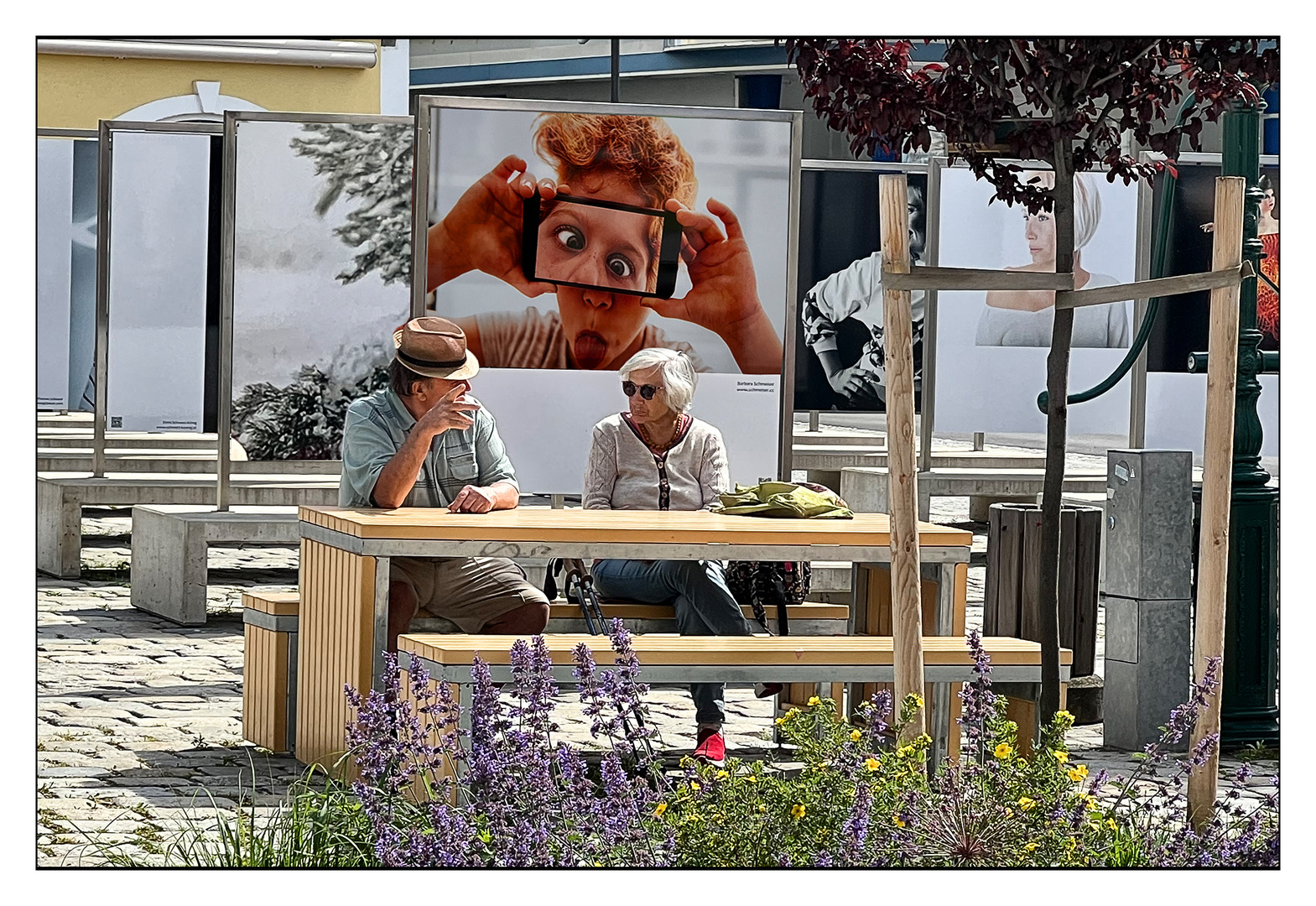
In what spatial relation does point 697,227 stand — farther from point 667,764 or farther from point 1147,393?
point 1147,393

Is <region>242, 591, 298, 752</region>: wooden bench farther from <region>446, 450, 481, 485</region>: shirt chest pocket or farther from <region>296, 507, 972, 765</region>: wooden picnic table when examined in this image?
<region>446, 450, 481, 485</region>: shirt chest pocket

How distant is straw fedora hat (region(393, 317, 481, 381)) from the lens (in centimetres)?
608

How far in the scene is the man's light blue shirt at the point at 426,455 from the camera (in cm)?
602

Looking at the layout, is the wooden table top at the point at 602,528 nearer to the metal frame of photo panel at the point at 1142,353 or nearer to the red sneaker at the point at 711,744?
the red sneaker at the point at 711,744

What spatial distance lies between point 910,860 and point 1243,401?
2.89m

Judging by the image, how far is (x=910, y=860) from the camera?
395 cm

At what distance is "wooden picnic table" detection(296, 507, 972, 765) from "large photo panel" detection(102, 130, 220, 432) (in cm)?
476

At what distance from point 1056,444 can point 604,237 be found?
2310 mm

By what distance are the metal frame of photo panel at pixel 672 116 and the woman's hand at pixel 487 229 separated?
0.32 feet

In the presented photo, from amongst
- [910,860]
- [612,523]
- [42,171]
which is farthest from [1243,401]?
[42,171]

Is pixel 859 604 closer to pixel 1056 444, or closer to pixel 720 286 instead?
pixel 1056 444

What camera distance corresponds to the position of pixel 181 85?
708 inches

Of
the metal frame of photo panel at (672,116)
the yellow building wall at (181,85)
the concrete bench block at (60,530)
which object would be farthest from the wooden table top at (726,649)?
the yellow building wall at (181,85)

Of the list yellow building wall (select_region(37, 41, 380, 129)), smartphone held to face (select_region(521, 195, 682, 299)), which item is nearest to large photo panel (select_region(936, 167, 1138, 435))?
smartphone held to face (select_region(521, 195, 682, 299))
